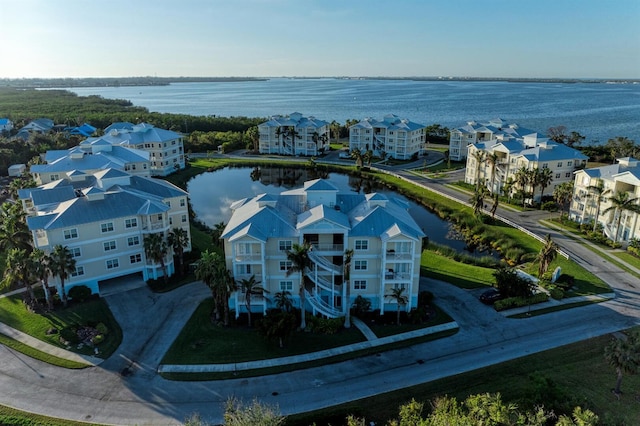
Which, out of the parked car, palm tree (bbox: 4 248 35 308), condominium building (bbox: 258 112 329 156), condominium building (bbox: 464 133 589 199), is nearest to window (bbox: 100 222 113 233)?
palm tree (bbox: 4 248 35 308)

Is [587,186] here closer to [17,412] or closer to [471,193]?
[471,193]

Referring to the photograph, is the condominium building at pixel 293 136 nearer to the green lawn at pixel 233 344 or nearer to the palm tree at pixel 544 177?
the palm tree at pixel 544 177

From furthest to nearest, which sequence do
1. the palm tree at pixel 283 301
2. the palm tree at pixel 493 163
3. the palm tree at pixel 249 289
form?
1. the palm tree at pixel 493 163
2. the palm tree at pixel 283 301
3. the palm tree at pixel 249 289

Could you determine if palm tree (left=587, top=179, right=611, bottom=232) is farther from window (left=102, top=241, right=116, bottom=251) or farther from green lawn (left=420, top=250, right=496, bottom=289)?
window (left=102, top=241, right=116, bottom=251)

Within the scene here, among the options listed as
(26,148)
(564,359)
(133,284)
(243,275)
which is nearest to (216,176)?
(26,148)

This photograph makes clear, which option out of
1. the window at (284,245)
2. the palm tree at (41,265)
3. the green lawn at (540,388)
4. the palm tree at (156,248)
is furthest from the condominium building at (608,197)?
the palm tree at (41,265)

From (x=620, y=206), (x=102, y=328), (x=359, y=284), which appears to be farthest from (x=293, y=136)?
(x=102, y=328)
